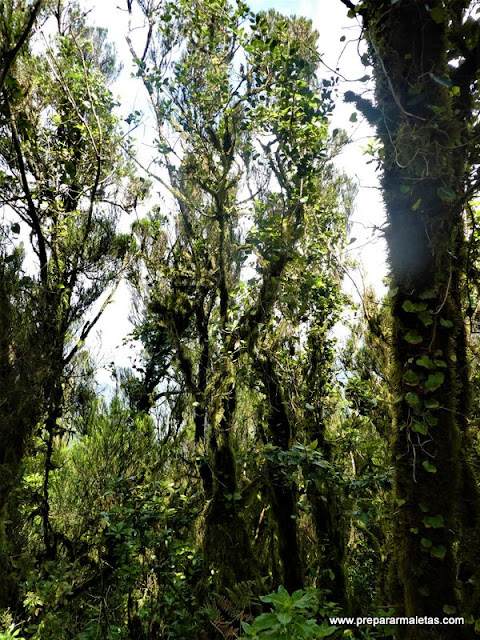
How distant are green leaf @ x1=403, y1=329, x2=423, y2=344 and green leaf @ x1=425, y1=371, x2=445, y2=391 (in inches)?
5.6

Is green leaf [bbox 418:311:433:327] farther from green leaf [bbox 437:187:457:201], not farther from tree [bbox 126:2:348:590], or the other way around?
tree [bbox 126:2:348:590]

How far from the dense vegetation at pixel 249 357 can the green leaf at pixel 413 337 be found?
6 centimetres

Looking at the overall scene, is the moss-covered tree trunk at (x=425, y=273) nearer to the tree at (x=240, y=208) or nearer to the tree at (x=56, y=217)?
the tree at (x=240, y=208)

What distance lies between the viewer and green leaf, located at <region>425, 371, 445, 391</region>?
158 cm

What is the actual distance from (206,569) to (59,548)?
8.68ft

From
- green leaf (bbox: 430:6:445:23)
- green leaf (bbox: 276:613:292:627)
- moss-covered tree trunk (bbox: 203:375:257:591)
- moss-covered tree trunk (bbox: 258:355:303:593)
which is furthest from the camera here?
moss-covered tree trunk (bbox: 258:355:303:593)

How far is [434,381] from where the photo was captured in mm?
1590

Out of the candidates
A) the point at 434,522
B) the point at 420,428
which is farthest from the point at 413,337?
the point at 434,522

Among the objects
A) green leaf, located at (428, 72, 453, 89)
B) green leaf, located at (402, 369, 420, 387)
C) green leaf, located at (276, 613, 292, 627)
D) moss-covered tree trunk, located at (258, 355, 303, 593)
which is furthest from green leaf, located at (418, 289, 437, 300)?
moss-covered tree trunk, located at (258, 355, 303, 593)

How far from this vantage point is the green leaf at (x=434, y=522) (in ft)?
5.07

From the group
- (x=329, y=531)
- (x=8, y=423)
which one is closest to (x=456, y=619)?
(x=329, y=531)

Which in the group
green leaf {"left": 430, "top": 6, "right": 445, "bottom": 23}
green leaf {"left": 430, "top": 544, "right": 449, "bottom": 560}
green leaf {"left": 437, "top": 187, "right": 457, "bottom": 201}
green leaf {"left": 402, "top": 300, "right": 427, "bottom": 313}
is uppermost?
green leaf {"left": 430, "top": 6, "right": 445, "bottom": 23}

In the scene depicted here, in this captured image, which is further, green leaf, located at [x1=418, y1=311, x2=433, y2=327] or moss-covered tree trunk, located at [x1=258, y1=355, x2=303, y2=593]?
moss-covered tree trunk, located at [x1=258, y1=355, x2=303, y2=593]

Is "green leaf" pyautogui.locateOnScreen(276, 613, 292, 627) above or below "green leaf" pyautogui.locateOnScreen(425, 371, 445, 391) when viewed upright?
below
